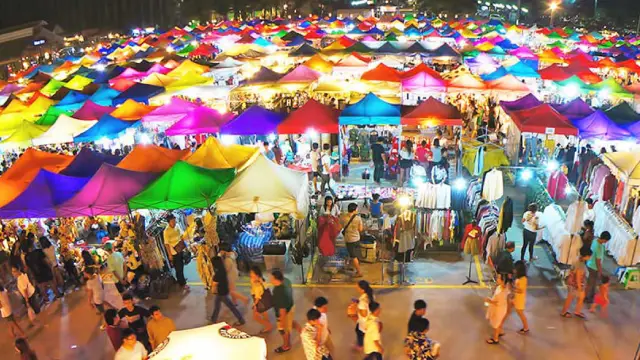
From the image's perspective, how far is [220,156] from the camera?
10227 millimetres

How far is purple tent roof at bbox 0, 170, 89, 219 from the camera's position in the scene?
8.55m

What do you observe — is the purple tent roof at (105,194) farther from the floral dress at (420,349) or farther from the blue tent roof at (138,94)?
the blue tent roof at (138,94)

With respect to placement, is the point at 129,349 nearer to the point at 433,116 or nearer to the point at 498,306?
the point at 498,306

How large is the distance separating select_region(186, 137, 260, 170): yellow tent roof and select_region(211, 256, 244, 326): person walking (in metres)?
3.14

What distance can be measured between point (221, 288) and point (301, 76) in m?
11.3

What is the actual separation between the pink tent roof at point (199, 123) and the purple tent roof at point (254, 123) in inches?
14.3

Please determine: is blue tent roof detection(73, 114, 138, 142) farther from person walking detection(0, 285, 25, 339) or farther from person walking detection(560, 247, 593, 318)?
person walking detection(560, 247, 593, 318)

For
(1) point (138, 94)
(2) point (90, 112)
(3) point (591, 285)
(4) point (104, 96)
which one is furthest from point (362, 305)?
(4) point (104, 96)

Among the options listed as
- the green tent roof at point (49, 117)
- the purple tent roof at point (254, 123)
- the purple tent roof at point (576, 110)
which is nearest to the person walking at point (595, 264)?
the purple tent roof at point (576, 110)

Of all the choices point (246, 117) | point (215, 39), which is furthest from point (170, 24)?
point (246, 117)

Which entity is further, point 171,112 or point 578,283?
point 171,112

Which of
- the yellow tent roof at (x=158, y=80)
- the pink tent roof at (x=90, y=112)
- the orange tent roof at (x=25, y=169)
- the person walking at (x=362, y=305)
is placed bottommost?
the person walking at (x=362, y=305)

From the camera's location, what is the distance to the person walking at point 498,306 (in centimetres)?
669

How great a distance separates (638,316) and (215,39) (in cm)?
3089
